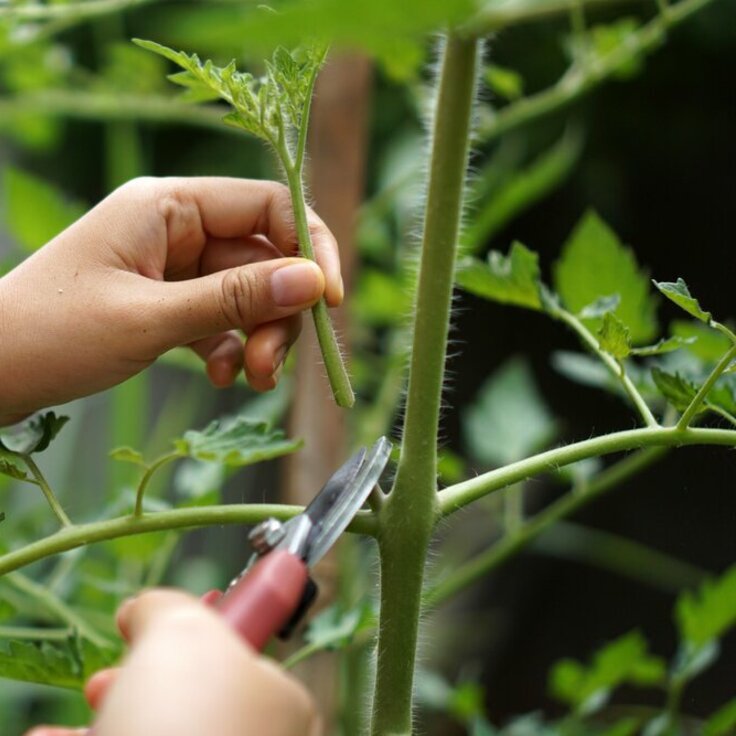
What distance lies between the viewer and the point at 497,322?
4.58ft

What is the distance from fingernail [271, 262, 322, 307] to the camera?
0.37 m

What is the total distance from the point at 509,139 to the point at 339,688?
0.77m

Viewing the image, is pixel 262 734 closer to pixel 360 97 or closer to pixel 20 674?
pixel 20 674

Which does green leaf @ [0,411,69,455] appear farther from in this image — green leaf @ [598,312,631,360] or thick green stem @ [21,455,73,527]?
green leaf @ [598,312,631,360]

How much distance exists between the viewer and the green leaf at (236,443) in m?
0.40

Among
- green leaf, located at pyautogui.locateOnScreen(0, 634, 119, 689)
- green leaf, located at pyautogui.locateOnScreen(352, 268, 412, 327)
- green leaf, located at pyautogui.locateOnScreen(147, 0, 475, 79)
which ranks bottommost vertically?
green leaf, located at pyautogui.locateOnScreen(352, 268, 412, 327)

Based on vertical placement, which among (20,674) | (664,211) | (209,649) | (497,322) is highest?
(209,649)

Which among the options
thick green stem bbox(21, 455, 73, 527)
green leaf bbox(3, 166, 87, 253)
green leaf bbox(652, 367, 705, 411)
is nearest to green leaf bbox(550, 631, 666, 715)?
green leaf bbox(652, 367, 705, 411)

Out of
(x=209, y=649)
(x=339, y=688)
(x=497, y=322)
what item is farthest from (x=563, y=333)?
(x=209, y=649)

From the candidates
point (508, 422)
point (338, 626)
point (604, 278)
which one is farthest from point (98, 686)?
point (508, 422)

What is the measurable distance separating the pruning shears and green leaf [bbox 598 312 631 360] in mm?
92

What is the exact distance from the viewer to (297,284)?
1.22 feet

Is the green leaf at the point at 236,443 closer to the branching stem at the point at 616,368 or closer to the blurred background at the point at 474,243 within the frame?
the branching stem at the point at 616,368

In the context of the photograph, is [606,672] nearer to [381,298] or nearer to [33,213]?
[381,298]
